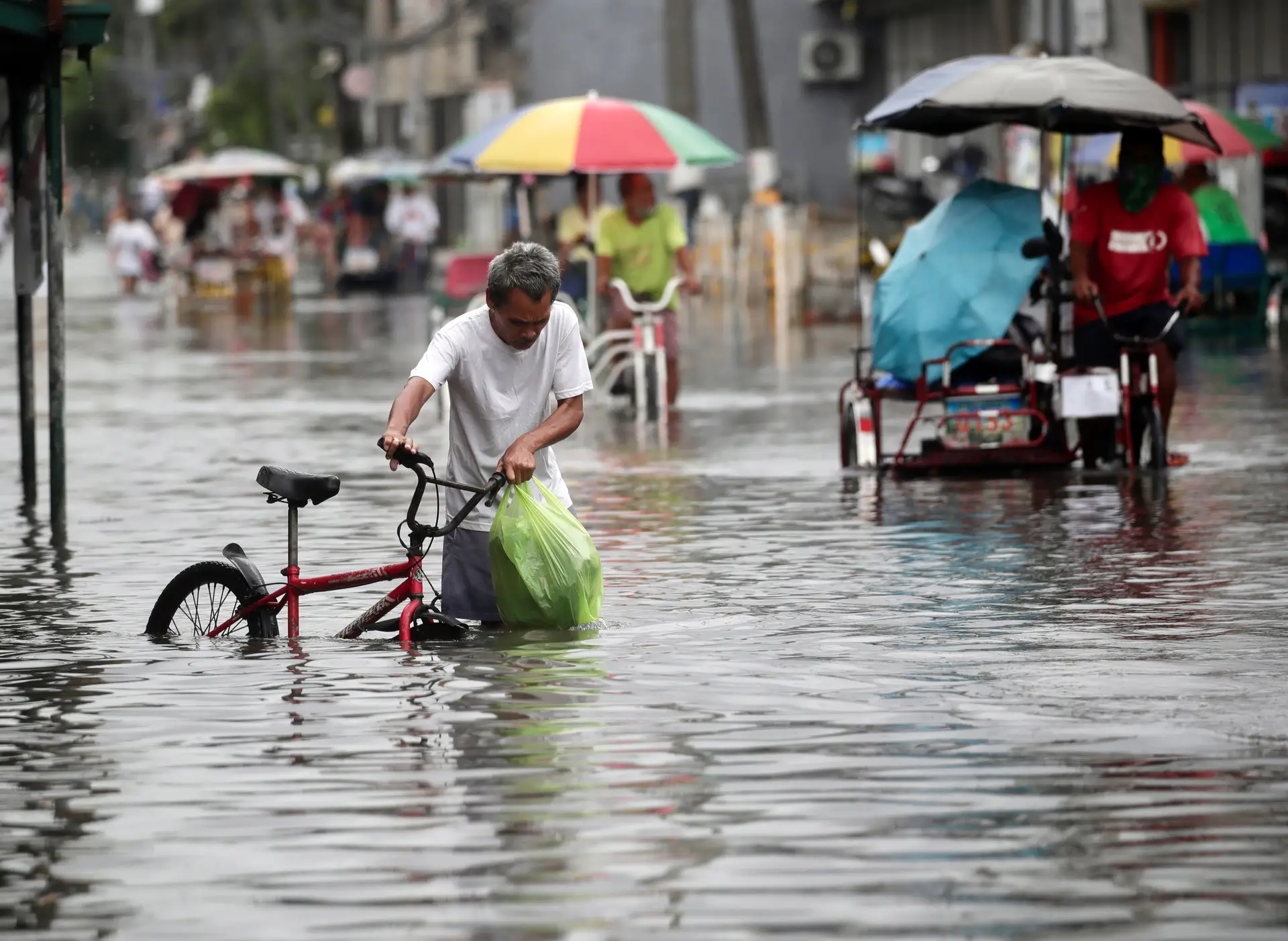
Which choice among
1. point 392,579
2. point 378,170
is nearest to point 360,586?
point 392,579

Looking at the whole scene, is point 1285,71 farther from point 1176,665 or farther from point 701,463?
point 1176,665

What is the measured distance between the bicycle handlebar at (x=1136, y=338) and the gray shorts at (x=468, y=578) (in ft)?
20.9

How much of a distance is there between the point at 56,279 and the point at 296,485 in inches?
217

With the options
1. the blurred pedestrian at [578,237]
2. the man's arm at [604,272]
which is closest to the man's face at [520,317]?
the man's arm at [604,272]

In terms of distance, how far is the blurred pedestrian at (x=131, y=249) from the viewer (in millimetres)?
51000

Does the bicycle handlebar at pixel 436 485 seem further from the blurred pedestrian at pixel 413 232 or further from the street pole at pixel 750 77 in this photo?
the blurred pedestrian at pixel 413 232

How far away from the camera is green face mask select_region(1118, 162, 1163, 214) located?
620 inches

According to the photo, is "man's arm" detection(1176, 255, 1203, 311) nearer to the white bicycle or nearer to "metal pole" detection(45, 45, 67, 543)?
the white bicycle

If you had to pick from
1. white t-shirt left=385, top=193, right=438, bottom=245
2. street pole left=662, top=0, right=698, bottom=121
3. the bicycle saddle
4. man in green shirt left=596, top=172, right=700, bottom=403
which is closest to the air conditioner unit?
white t-shirt left=385, top=193, right=438, bottom=245

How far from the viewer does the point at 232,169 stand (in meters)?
46.9

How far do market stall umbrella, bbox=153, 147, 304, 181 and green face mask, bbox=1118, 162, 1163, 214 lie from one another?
31365 mm

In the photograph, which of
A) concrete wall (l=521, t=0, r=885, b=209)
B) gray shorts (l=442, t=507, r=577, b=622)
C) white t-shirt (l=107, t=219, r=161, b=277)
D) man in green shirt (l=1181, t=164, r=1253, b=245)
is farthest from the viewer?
concrete wall (l=521, t=0, r=885, b=209)

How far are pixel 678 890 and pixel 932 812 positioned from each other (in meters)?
0.94

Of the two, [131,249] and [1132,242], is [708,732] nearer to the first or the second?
[1132,242]
